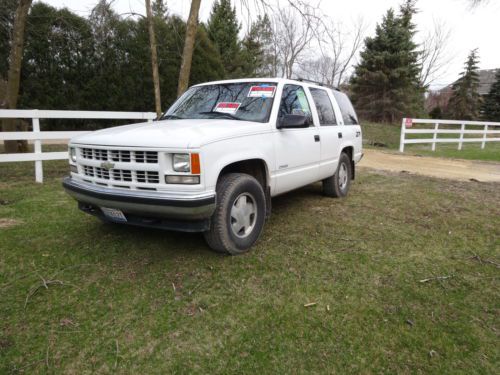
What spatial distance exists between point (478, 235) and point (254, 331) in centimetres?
327

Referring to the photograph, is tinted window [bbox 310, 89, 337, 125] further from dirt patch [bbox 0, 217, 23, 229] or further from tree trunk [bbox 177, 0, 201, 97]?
tree trunk [bbox 177, 0, 201, 97]

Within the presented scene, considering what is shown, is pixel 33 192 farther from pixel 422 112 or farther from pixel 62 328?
pixel 422 112

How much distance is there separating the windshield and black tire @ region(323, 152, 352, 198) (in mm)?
2109

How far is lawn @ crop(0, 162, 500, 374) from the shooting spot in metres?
2.16

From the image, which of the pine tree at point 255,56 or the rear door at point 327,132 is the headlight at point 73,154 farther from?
the pine tree at point 255,56

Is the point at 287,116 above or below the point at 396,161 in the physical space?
above

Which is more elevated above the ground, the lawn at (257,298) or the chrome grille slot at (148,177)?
the chrome grille slot at (148,177)

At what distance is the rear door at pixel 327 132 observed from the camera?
494cm

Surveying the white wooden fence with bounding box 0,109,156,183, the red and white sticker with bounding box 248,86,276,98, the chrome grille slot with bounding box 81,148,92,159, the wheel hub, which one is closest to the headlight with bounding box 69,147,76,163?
the chrome grille slot with bounding box 81,148,92,159

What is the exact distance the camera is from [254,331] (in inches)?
94.7

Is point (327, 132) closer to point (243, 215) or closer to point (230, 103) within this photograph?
point (230, 103)

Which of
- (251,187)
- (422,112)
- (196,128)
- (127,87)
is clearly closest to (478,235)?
(251,187)

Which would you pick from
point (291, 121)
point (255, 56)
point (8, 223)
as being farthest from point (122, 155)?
point (255, 56)

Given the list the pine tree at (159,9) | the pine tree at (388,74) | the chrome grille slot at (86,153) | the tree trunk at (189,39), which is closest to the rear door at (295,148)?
the chrome grille slot at (86,153)
